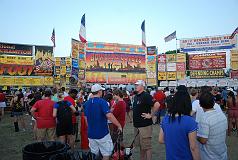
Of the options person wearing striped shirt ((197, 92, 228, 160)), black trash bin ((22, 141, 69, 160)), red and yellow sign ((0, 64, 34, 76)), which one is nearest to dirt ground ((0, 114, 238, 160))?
black trash bin ((22, 141, 69, 160))

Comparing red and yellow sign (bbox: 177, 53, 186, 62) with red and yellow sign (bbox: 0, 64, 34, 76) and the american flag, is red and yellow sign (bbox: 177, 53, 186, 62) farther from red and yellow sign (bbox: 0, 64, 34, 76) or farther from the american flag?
red and yellow sign (bbox: 0, 64, 34, 76)

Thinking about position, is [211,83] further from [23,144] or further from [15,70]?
[23,144]

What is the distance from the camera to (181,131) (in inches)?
121

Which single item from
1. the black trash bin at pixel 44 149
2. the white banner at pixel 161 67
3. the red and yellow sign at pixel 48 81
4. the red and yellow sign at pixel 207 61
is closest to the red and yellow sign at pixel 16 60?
the red and yellow sign at pixel 48 81

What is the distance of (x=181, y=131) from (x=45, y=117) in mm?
4897

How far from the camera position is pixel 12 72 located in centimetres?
2642

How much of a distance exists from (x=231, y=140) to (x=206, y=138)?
6.72 m

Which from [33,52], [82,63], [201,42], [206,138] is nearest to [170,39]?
[201,42]

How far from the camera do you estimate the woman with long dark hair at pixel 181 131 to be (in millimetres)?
3062

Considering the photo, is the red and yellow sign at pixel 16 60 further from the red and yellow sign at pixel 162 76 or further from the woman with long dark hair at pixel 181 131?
the woman with long dark hair at pixel 181 131

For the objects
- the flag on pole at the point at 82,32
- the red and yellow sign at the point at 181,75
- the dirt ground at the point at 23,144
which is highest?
the flag on pole at the point at 82,32

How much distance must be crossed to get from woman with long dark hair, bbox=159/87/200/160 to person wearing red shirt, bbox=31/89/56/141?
4.53 metres

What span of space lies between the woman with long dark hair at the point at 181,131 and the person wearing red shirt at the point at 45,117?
4533mm

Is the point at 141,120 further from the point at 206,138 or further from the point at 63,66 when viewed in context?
the point at 63,66
